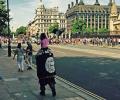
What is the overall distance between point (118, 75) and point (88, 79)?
5.44ft

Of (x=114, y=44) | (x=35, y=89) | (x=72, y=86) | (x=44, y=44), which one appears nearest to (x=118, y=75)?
(x=72, y=86)

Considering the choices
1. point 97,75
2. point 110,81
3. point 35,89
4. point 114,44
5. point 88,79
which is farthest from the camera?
point 114,44

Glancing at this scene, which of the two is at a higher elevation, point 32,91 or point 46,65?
point 46,65

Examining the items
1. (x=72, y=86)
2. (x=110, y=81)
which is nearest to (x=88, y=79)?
(x=110, y=81)

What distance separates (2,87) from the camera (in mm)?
14711

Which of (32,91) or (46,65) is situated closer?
(46,65)

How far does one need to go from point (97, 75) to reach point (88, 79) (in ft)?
4.81

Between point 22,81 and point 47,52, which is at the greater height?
point 47,52

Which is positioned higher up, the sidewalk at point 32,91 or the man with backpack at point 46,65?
the man with backpack at point 46,65

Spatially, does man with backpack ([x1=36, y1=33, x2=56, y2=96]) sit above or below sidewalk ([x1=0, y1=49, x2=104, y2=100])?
above

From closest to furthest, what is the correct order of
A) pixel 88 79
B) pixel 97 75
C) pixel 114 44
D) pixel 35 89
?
pixel 35 89 → pixel 88 79 → pixel 97 75 → pixel 114 44

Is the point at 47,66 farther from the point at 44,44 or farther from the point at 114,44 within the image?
the point at 114,44

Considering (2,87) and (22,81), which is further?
(22,81)

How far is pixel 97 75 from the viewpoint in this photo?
728 inches
